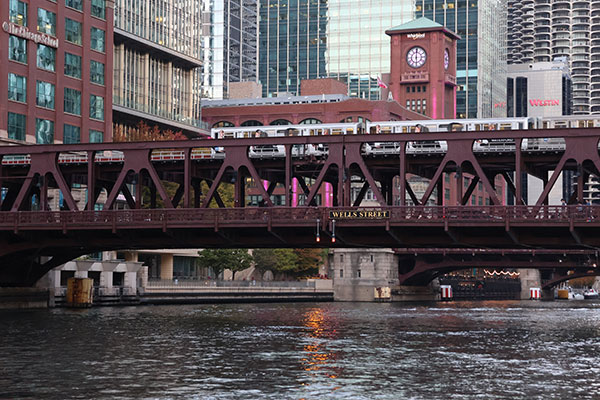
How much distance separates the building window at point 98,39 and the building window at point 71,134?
11.9 m

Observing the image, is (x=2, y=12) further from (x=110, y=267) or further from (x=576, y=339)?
(x=576, y=339)

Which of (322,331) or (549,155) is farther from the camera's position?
(549,155)

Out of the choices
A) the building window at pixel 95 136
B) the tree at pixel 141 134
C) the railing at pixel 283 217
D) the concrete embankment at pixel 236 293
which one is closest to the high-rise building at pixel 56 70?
the building window at pixel 95 136

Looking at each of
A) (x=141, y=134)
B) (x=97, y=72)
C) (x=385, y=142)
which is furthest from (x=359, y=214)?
(x=141, y=134)

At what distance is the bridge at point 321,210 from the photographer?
3445 inches

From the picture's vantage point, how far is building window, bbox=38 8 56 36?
143 m

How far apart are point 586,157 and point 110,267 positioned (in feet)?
220

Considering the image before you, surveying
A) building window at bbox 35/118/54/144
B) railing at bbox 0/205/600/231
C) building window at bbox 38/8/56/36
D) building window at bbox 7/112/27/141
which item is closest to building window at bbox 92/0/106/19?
building window at bbox 38/8/56/36

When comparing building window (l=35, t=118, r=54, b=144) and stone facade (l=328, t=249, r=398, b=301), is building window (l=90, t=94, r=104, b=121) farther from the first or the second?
stone facade (l=328, t=249, r=398, b=301)

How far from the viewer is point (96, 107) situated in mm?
157625

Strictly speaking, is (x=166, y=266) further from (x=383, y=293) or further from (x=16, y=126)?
(x=16, y=126)

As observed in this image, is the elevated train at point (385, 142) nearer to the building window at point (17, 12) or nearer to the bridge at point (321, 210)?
the bridge at point (321, 210)

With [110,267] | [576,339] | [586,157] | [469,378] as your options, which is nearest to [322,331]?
[576,339]

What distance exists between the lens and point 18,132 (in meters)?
140
